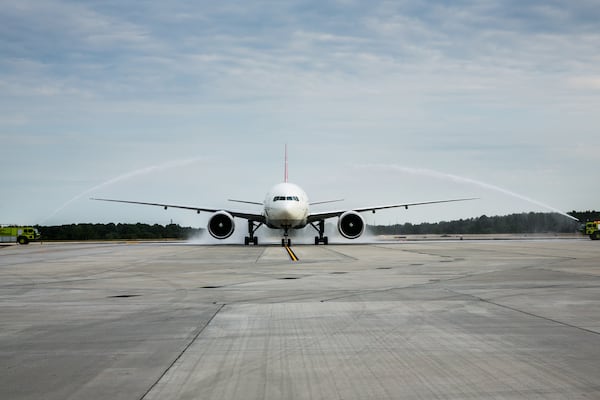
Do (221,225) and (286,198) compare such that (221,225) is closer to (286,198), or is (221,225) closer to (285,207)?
(286,198)

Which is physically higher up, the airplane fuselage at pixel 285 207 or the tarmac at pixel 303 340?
the airplane fuselage at pixel 285 207

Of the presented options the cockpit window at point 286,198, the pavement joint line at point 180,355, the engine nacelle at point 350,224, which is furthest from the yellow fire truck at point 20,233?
the pavement joint line at point 180,355

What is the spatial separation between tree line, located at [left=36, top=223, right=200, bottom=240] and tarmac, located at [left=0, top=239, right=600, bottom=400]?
79.1m

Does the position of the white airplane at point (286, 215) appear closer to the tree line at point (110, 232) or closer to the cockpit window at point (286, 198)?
the cockpit window at point (286, 198)

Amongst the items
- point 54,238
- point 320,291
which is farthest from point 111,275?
point 54,238

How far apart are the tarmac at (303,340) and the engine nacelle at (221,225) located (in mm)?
27692

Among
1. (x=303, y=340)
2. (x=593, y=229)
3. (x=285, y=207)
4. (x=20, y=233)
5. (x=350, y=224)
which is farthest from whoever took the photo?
(x=20, y=233)

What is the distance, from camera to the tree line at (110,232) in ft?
305

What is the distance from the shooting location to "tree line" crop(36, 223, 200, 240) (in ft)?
305

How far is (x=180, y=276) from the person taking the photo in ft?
55.3

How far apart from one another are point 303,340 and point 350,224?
35.4m

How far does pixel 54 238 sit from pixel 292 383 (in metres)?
95.6

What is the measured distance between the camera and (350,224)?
42.6 m

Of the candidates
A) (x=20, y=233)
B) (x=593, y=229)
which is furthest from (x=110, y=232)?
(x=593, y=229)
